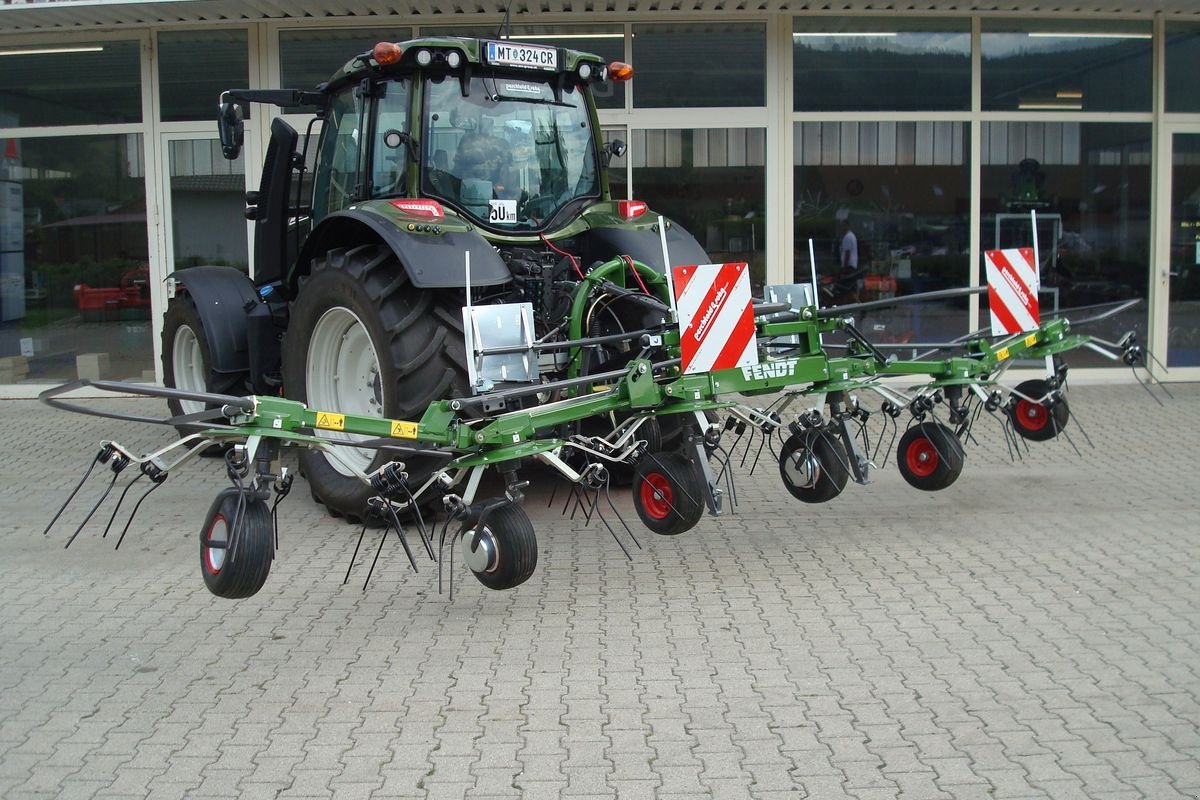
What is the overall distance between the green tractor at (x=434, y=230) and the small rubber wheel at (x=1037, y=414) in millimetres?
2060

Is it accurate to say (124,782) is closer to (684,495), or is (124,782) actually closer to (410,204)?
(684,495)

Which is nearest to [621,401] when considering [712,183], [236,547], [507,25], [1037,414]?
[236,547]

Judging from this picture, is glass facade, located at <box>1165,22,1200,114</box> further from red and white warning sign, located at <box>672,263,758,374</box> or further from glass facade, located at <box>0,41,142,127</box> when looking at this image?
glass facade, located at <box>0,41,142,127</box>

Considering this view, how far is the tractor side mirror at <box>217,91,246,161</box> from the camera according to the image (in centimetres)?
720

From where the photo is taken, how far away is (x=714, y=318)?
5.52 m

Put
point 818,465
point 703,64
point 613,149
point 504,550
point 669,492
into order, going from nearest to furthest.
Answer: point 504,550 → point 669,492 → point 818,465 → point 613,149 → point 703,64

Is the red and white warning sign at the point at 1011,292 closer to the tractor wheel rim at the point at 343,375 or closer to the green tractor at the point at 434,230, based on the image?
the green tractor at the point at 434,230

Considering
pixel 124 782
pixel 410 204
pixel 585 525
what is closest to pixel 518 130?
pixel 410 204

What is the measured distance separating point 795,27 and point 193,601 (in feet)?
26.9

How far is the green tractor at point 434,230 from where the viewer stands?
6.09m

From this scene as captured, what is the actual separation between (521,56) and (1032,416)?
11.9ft

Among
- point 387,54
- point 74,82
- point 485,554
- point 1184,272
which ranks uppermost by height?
point 74,82

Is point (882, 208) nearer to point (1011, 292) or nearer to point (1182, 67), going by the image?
point (1182, 67)

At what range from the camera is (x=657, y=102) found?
448 inches
